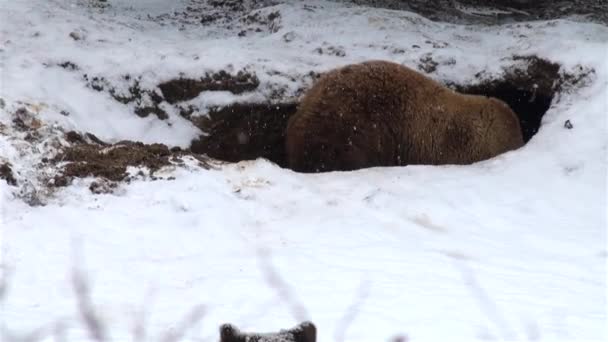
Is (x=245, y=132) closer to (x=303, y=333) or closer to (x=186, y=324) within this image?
(x=186, y=324)

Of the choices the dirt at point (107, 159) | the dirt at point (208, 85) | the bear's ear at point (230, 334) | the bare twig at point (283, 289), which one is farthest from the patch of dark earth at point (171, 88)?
the bear's ear at point (230, 334)

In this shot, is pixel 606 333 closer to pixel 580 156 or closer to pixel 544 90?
pixel 580 156

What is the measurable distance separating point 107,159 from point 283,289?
2602 millimetres

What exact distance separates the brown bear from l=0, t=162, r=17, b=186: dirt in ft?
8.89

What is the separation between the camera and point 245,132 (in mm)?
8305

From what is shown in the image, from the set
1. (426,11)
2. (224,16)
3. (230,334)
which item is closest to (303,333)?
(230,334)

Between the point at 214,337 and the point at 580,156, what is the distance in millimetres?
4612

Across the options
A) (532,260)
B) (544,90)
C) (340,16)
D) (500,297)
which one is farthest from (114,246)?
(340,16)

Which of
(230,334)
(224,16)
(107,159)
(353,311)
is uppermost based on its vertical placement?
(230,334)

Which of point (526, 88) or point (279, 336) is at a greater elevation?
point (279, 336)

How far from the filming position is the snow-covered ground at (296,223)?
3.95m

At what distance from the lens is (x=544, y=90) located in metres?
8.28

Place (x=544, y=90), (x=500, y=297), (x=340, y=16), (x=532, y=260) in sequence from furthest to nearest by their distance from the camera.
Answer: (x=340, y=16)
(x=544, y=90)
(x=532, y=260)
(x=500, y=297)

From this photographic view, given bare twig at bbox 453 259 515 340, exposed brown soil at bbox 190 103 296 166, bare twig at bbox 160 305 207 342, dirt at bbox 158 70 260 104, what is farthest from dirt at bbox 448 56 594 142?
bare twig at bbox 160 305 207 342
